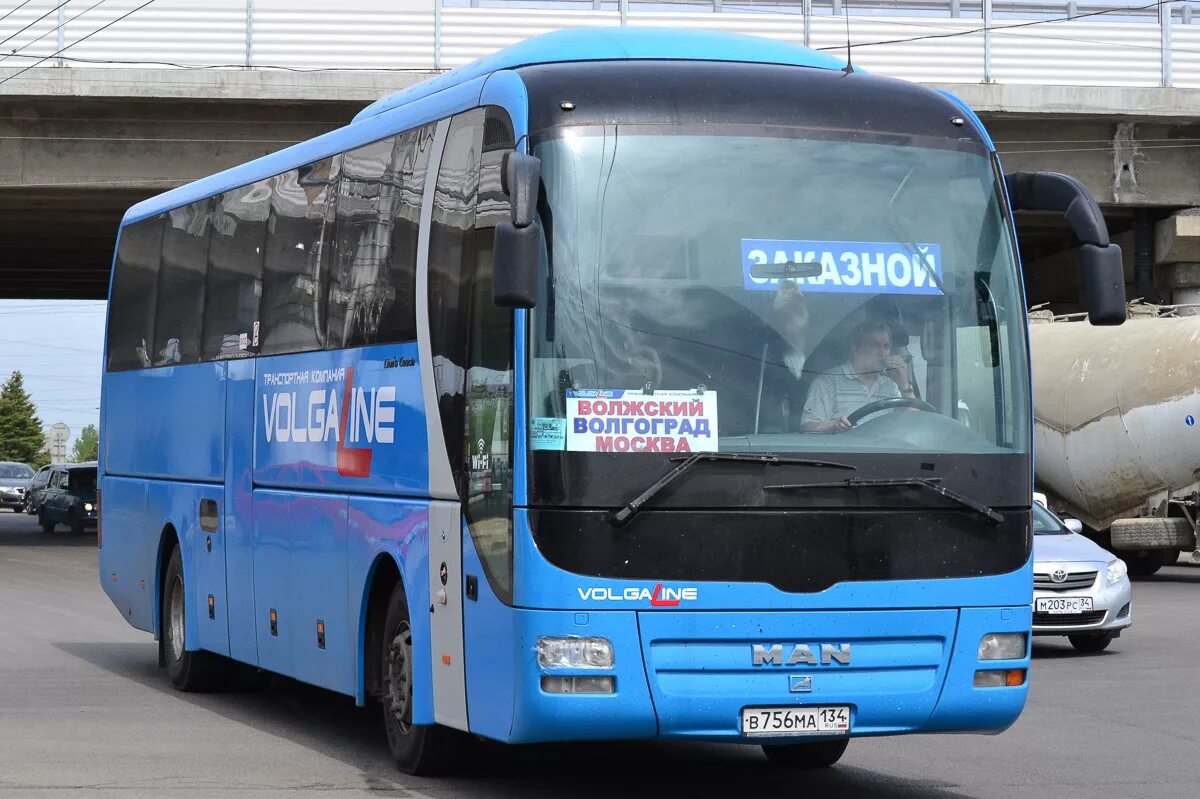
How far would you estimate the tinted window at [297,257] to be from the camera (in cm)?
1117

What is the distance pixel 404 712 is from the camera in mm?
9609

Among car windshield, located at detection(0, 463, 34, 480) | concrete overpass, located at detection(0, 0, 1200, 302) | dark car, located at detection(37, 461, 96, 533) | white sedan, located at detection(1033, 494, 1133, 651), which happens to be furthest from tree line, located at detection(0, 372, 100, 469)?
white sedan, located at detection(1033, 494, 1133, 651)

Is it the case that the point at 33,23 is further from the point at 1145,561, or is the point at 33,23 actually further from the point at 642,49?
the point at 642,49

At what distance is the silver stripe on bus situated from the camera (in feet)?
29.4

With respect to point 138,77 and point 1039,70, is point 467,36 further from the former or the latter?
point 1039,70

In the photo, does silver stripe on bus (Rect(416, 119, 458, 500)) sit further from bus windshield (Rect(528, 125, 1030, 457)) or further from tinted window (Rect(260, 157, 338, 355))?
tinted window (Rect(260, 157, 338, 355))

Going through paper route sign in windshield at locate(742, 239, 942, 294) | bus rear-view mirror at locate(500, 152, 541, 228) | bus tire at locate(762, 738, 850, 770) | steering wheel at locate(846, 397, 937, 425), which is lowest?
bus tire at locate(762, 738, 850, 770)

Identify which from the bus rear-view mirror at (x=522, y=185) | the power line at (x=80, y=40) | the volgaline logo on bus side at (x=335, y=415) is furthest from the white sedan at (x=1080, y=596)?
the power line at (x=80, y=40)

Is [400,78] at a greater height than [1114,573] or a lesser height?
greater

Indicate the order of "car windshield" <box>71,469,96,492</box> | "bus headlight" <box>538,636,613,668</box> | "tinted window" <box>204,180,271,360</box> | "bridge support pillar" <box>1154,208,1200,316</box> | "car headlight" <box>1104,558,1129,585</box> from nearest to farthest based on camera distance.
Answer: "bus headlight" <box>538,636,613,668</box> → "tinted window" <box>204,180,271,360</box> → "car headlight" <box>1104,558,1129,585</box> → "bridge support pillar" <box>1154,208,1200,316</box> → "car windshield" <box>71,469,96,492</box>

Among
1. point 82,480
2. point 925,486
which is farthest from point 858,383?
point 82,480

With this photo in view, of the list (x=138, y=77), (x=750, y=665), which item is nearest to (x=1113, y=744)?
(x=750, y=665)

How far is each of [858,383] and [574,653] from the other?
166 centimetres

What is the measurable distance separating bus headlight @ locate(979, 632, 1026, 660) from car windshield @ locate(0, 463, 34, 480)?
6384 cm
